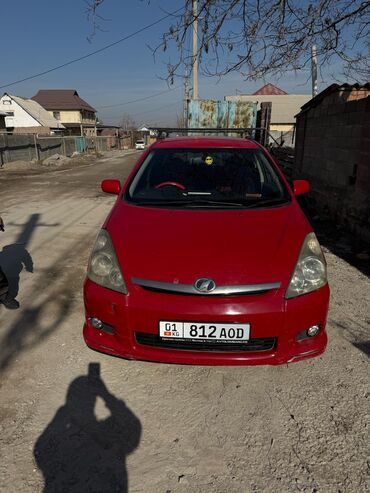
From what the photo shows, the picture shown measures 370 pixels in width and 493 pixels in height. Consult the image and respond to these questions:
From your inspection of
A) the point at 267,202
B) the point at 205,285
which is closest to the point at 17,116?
the point at 267,202

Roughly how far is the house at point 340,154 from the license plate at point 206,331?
412 centimetres

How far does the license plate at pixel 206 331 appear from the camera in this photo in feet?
7.41

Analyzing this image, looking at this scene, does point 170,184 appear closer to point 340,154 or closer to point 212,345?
point 212,345

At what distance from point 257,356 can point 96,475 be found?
1.08 metres

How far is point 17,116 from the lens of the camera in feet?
186

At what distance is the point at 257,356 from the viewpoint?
2328 millimetres

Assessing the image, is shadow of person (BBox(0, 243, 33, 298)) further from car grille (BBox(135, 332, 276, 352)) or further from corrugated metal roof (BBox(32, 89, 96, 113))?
corrugated metal roof (BBox(32, 89, 96, 113))

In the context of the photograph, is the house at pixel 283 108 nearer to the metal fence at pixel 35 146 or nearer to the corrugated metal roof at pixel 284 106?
the corrugated metal roof at pixel 284 106

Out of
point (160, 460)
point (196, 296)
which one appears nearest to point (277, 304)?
point (196, 296)

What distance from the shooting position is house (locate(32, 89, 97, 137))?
72750mm

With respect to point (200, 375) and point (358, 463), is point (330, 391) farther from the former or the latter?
point (200, 375)

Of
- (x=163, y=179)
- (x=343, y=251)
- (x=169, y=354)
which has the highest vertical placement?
(x=163, y=179)

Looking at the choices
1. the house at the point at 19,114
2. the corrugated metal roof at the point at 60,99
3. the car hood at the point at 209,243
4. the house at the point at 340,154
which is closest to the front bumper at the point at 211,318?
the car hood at the point at 209,243

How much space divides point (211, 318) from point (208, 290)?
164 mm
